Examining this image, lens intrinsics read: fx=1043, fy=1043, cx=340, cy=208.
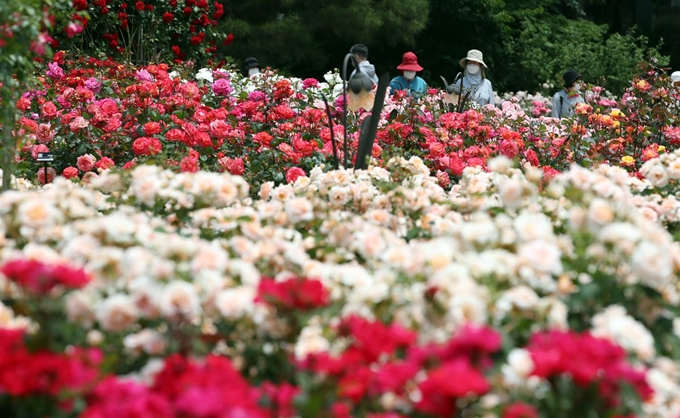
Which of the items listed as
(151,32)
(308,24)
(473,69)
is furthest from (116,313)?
(308,24)

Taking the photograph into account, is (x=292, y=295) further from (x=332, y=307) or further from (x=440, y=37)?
(x=440, y=37)

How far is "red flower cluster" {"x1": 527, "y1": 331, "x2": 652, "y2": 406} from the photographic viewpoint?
1.69 meters

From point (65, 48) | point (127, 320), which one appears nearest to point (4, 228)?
point (127, 320)

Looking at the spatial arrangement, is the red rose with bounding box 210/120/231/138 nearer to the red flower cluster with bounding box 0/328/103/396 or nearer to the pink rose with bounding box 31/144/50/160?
the pink rose with bounding box 31/144/50/160

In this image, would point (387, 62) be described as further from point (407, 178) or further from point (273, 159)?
point (407, 178)

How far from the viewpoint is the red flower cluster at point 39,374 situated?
66.5 inches

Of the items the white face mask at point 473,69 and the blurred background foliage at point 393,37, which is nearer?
the white face mask at point 473,69

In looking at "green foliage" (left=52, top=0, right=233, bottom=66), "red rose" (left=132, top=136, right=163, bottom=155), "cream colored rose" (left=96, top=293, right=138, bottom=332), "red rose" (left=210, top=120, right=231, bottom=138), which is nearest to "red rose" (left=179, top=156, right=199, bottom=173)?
"red rose" (left=132, top=136, right=163, bottom=155)

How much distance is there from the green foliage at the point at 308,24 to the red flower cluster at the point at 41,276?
12.6 meters

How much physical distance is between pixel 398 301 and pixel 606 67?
14283 millimetres

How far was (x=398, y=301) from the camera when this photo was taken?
212 cm

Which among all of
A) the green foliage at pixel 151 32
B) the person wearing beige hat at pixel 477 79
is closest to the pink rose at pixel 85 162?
the person wearing beige hat at pixel 477 79

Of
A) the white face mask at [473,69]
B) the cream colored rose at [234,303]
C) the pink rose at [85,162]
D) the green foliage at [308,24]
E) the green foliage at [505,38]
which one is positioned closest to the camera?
the cream colored rose at [234,303]

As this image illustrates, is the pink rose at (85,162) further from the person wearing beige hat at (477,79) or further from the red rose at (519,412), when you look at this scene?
the person wearing beige hat at (477,79)
